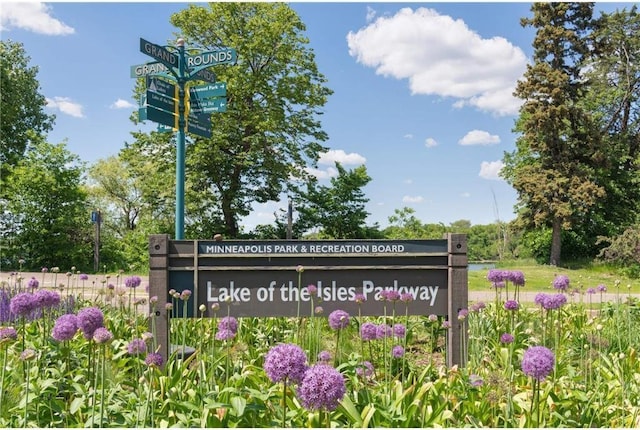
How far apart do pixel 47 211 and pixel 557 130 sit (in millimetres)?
19318

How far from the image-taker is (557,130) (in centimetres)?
2009

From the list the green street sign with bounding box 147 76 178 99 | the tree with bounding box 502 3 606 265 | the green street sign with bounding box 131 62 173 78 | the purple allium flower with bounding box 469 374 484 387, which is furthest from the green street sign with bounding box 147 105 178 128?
the tree with bounding box 502 3 606 265

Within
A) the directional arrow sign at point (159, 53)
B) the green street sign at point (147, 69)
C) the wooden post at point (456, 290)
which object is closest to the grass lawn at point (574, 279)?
the wooden post at point (456, 290)

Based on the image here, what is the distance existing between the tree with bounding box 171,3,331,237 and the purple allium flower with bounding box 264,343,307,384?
53.4ft

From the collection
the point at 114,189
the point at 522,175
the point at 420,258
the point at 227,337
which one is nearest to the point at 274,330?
the point at 420,258

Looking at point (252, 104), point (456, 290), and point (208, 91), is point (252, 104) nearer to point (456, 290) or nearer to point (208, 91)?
point (208, 91)

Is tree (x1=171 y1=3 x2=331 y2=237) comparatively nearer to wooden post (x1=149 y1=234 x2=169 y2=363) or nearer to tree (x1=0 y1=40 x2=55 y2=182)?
tree (x1=0 y1=40 x2=55 y2=182)

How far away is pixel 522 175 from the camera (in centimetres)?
2100

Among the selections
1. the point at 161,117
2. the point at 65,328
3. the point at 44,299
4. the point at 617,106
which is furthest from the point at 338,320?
the point at 617,106

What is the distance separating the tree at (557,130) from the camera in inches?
776

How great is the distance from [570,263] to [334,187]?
10921 millimetres

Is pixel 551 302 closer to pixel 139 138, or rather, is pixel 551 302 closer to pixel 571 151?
pixel 139 138

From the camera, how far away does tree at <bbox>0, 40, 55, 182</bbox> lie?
75.2 ft

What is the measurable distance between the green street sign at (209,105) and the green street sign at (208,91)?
4.0 inches
